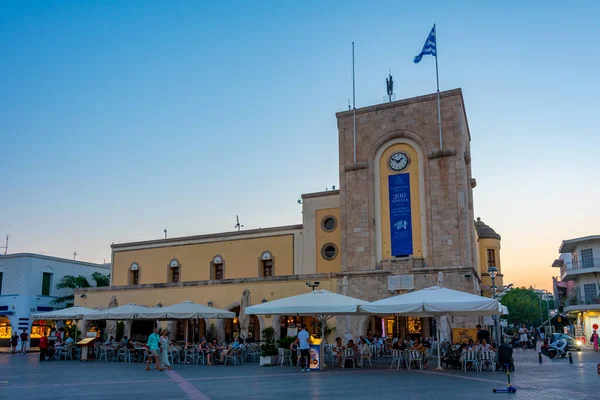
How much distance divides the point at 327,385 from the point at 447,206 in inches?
590

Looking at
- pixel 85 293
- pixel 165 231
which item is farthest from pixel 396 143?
pixel 165 231

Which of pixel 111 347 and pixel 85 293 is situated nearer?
pixel 111 347

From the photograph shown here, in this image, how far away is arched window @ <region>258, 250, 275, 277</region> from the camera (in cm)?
3353

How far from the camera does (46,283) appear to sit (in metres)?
40.3

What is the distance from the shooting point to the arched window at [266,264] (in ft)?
110

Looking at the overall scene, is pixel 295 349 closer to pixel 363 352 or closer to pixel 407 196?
pixel 363 352

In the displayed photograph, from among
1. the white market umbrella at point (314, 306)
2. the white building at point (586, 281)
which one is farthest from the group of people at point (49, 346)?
the white building at point (586, 281)

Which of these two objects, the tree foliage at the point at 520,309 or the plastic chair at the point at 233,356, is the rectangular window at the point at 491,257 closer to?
the plastic chair at the point at 233,356

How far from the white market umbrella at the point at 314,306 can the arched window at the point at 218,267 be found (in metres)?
15.6

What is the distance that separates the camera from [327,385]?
13.5 meters

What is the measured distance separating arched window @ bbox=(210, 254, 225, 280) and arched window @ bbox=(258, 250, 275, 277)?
2.64 metres

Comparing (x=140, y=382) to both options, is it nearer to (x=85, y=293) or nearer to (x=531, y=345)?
(x=85, y=293)

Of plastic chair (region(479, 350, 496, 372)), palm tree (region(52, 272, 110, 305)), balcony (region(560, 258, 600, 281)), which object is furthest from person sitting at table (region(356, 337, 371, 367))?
balcony (region(560, 258, 600, 281))

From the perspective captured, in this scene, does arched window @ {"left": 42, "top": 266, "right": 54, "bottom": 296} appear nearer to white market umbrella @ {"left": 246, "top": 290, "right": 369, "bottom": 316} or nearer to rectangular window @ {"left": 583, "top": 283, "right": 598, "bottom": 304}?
white market umbrella @ {"left": 246, "top": 290, "right": 369, "bottom": 316}
